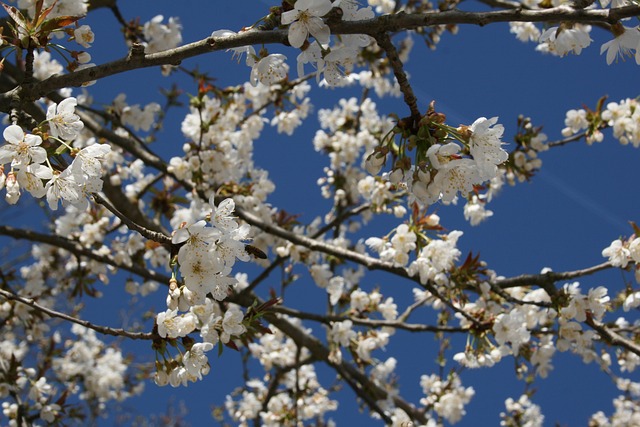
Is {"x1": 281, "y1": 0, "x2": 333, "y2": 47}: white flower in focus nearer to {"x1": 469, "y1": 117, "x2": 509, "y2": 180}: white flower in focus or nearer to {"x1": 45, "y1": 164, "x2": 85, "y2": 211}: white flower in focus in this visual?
{"x1": 469, "y1": 117, "x2": 509, "y2": 180}: white flower in focus

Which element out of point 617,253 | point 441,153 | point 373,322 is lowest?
point 441,153

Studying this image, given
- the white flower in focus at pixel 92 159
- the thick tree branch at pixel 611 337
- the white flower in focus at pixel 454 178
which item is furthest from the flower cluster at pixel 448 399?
the white flower in focus at pixel 92 159

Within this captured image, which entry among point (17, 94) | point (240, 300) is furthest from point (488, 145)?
point (240, 300)

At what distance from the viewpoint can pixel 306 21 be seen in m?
1.48

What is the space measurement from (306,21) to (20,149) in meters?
0.79

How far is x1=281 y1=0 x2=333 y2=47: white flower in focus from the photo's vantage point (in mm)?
1439

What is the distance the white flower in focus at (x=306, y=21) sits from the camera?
4.72 ft

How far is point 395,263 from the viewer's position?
2848mm

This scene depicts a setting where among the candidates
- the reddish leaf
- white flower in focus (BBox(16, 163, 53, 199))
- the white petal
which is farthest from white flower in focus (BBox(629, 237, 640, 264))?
the reddish leaf

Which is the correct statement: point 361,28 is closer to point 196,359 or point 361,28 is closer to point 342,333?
point 196,359

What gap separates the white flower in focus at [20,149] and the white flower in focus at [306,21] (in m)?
0.69

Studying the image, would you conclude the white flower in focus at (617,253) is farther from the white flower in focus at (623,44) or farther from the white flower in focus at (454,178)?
the white flower in focus at (454,178)

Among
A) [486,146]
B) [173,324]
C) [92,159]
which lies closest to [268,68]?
[92,159]

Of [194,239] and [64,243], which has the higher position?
[64,243]
